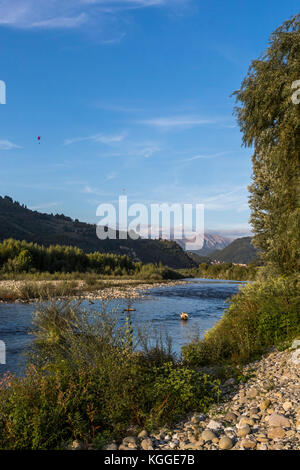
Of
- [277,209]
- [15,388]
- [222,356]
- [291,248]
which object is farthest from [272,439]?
[277,209]

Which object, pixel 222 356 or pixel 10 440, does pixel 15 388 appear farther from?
pixel 222 356

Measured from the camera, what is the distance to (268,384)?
550cm

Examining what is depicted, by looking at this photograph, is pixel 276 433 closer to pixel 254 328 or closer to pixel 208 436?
pixel 208 436

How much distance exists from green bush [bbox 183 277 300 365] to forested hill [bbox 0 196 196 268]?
57.5 meters

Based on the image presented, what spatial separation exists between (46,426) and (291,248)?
7.09 m

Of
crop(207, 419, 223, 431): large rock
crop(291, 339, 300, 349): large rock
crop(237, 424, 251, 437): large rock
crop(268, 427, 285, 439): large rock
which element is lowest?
crop(207, 419, 223, 431): large rock

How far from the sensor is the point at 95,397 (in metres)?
4.68

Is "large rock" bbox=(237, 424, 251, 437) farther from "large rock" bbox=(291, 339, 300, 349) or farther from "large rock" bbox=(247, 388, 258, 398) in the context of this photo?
"large rock" bbox=(291, 339, 300, 349)

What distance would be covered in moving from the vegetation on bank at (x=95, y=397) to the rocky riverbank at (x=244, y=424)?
0.76 feet

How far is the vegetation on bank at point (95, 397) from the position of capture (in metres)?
3.93

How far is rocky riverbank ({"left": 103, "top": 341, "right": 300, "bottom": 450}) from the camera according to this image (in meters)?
3.76

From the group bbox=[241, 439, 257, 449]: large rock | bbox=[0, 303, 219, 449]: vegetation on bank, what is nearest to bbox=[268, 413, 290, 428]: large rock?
bbox=[241, 439, 257, 449]: large rock

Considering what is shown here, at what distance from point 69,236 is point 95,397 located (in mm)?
79457

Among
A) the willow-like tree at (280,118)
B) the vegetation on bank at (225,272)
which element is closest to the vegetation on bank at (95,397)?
the willow-like tree at (280,118)
